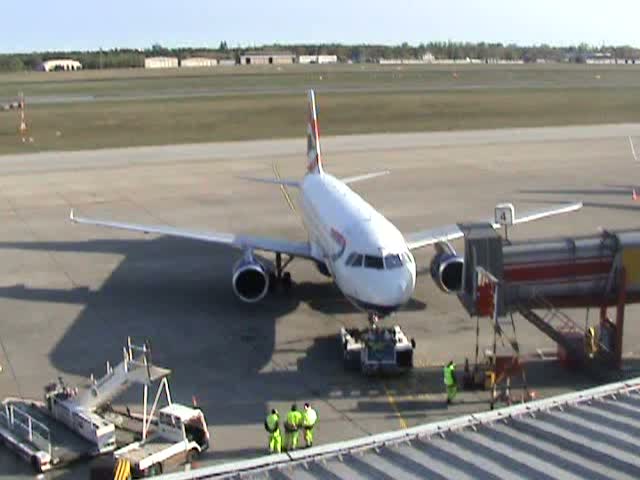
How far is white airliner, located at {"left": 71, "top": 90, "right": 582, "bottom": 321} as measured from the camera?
25.2 meters

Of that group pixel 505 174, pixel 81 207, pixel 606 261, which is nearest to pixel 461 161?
pixel 505 174

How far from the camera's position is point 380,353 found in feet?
82.2

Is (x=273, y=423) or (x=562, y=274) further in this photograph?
(x=562, y=274)

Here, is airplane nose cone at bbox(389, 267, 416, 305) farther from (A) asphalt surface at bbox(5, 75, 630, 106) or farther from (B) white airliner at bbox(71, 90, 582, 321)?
(A) asphalt surface at bbox(5, 75, 630, 106)

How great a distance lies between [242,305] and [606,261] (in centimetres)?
1285

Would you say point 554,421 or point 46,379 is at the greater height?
point 554,421

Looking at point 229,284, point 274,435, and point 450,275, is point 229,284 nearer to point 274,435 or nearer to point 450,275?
point 450,275

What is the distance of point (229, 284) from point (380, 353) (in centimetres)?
1186

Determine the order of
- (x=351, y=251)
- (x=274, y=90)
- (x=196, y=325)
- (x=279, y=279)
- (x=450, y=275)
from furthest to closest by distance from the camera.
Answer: (x=274, y=90), (x=279, y=279), (x=196, y=325), (x=450, y=275), (x=351, y=251)

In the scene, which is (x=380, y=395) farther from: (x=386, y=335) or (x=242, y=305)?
(x=242, y=305)

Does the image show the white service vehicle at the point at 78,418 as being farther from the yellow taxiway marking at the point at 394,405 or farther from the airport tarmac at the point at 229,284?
the yellow taxiway marking at the point at 394,405

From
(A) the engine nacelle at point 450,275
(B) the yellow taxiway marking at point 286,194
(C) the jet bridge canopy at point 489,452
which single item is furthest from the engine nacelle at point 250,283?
(B) the yellow taxiway marking at point 286,194

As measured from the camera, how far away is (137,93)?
153 meters

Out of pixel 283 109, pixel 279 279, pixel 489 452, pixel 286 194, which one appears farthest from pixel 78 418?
pixel 283 109
